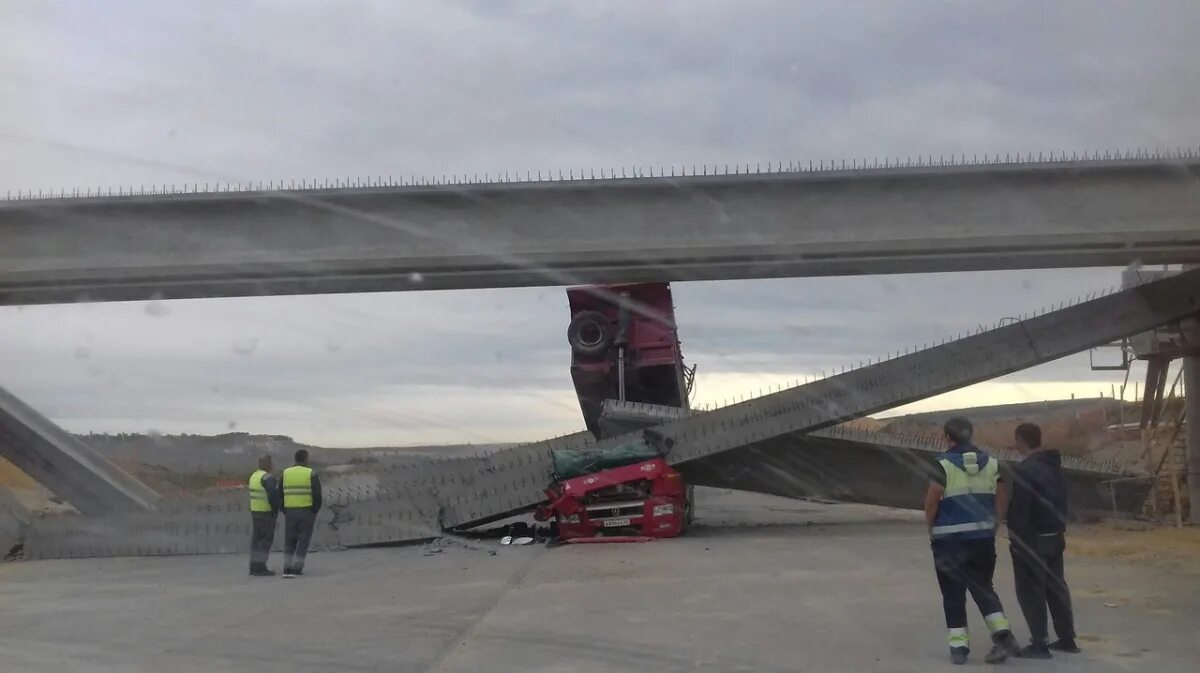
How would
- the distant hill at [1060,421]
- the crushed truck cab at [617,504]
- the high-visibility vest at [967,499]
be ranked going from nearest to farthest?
the high-visibility vest at [967,499] < the crushed truck cab at [617,504] < the distant hill at [1060,421]

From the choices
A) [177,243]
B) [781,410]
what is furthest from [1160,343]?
[177,243]

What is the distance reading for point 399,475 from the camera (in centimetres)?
2311

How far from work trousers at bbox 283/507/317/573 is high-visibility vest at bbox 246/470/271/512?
507 millimetres

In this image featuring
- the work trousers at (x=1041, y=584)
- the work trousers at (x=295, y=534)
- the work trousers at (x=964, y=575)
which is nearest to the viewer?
the work trousers at (x=964, y=575)

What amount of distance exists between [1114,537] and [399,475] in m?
12.1

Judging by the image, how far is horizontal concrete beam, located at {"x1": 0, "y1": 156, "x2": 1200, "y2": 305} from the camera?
24516 mm

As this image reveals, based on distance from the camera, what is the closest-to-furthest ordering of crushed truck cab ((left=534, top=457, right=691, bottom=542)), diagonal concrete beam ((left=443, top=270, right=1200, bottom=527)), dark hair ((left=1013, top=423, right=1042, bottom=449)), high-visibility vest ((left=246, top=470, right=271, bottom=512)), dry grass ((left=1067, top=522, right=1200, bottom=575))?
dark hair ((left=1013, top=423, right=1042, bottom=449)) < dry grass ((left=1067, top=522, right=1200, bottom=575)) < high-visibility vest ((left=246, top=470, right=271, bottom=512)) < crushed truck cab ((left=534, top=457, right=691, bottom=542)) < diagonal concrete beam ((left=443, top=270, right=1200, bottom=527))

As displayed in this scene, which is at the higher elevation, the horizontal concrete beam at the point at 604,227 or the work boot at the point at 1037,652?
the horizontal concrete beam at the point at 604,227

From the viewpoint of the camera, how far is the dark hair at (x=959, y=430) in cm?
902

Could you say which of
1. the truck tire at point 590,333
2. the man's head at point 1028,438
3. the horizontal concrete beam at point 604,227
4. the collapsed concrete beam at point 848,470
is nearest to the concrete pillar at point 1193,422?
the collapsed concrete beam at point 848,470

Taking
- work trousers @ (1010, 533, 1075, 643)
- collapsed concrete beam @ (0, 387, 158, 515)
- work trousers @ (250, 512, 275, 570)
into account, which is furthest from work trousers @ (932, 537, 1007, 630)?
collapsed concrete beam @ (0, 387, 158, 515)

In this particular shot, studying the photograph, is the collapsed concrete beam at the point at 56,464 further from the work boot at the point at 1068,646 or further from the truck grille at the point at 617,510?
the work boot at the point at 1068,646

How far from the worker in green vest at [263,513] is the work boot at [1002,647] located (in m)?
10.5

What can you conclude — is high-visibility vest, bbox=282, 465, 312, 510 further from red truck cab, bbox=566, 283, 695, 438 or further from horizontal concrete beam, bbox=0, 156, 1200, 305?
red truck cab, bbox=566, 283, 695, 438
